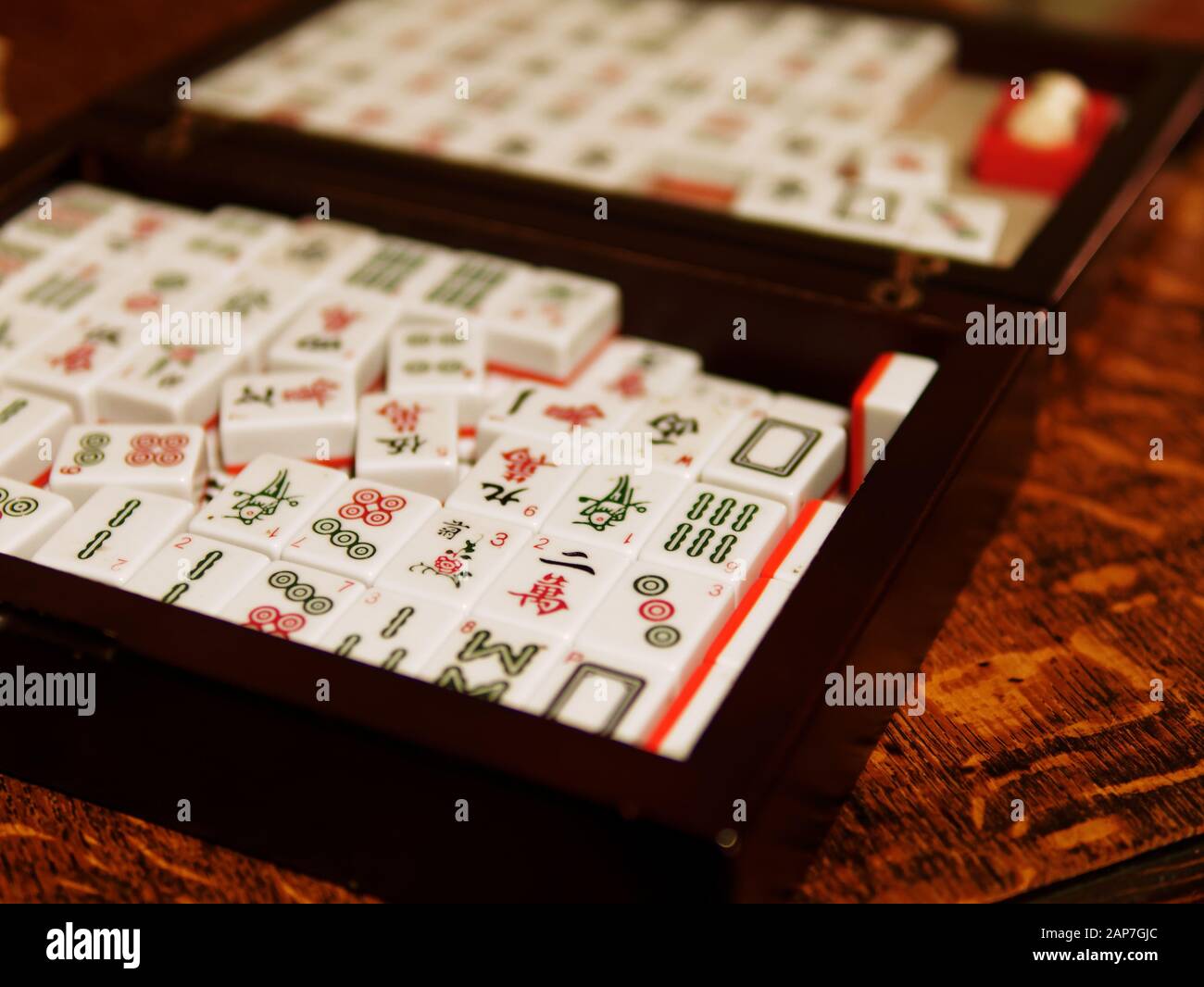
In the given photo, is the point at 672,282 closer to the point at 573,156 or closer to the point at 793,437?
the point at 793,437

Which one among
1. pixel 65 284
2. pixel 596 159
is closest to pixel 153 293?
pixel 65 284

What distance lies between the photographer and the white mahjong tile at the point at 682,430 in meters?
1.34

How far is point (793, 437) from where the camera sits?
1378 millimetres

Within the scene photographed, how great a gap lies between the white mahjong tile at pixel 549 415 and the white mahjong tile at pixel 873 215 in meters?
0.41

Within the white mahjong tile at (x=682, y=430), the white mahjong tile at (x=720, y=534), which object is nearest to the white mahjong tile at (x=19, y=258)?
the white mahjong tile at (x=682, y=430)

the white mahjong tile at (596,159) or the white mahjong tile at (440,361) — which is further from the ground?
the white mahjong tile at (596,159)

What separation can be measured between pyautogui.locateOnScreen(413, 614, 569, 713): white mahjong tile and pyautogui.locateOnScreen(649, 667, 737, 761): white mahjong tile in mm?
107

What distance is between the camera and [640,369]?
155 centimetres

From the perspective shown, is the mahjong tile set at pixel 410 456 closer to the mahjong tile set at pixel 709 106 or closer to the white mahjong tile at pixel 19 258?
the white mahjong tile at pixel 19 258

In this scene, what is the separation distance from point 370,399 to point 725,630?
0.48 meters

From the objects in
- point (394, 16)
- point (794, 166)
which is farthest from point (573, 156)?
point (394, 16)

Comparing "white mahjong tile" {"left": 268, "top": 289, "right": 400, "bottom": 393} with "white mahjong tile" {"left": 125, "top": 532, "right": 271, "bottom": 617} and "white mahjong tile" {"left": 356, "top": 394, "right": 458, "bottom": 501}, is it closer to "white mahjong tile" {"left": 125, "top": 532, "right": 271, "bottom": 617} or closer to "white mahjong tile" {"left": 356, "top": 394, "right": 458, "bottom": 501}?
"white mahjong tile" {"left": 356, "top": 394, "right": 458, "bottom": 501}

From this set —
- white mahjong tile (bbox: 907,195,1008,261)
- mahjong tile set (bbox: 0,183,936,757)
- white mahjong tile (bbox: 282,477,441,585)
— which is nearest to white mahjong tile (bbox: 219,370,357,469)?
mahjong tile set (bbox: 0,183,936,757)

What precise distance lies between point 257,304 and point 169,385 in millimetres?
184
